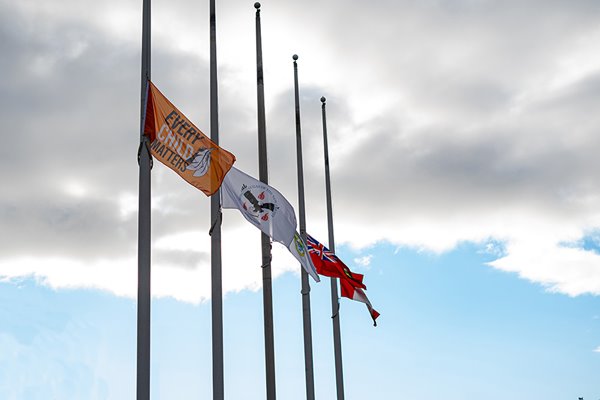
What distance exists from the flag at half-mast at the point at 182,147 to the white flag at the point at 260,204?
1.16 metres

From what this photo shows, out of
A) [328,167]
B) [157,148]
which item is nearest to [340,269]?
[328,167]

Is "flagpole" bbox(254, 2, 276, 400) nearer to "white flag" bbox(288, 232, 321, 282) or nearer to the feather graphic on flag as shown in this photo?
"white flag" bbox(288, 232, 321, 282)

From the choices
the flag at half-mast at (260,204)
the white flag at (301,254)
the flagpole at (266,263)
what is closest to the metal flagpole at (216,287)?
the flag at half-mast at (260,204)

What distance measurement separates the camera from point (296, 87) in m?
29.4

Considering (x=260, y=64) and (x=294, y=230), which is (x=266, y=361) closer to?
(x=294, y=230)

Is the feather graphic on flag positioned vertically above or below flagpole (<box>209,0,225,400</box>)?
above

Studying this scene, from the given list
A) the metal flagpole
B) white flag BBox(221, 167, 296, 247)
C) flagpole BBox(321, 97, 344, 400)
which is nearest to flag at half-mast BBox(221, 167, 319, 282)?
white flag BBox(221, 167, 296, 247)

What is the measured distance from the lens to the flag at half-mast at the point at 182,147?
17484mm

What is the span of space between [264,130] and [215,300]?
5.81 meters

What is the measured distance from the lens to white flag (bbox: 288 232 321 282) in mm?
22484

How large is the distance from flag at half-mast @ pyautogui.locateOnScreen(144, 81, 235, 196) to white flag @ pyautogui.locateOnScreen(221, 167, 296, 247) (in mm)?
1159

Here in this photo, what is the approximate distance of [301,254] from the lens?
23156 mm

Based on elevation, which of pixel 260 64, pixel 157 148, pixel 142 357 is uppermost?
pixel 260 64

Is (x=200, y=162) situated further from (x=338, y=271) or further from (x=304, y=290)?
(x=338, y=271)
